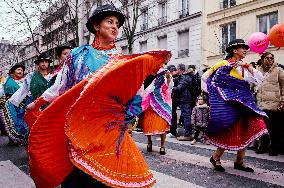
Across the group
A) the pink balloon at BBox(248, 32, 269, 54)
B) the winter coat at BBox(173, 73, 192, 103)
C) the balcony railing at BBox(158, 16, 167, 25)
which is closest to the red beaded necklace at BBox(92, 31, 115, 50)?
the winter coat at BBox(173, 73, 192, 103)

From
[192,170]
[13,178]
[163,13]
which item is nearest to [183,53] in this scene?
[163,13]

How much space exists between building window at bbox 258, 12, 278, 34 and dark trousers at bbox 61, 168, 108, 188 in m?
17.4

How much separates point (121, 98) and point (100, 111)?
0.53 feet

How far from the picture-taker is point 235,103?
197 inches

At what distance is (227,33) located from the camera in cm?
2041

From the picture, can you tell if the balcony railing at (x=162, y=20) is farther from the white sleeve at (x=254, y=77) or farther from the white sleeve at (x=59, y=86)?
the white sleeve at (x=59, y=86)

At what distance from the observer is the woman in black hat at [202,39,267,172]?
4.99 meters

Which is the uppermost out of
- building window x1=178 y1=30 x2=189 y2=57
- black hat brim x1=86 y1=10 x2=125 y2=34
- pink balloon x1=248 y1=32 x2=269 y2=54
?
building window x1=178 y1=30 x2=189 y2=57

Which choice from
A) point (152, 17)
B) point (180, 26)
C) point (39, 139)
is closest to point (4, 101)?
point (39, 139)

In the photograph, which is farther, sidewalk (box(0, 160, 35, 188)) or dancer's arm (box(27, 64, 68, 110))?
sidewalk (box(0, 160, 35, 188))

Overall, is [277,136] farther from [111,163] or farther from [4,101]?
[4,101]

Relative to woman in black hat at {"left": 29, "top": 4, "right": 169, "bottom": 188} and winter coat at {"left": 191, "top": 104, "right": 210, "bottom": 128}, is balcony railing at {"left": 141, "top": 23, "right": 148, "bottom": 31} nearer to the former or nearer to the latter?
winter coat at {"left": 191, "top": 104, "right": 210, "bottom": 128}

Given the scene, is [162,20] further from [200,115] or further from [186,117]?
[200,115]

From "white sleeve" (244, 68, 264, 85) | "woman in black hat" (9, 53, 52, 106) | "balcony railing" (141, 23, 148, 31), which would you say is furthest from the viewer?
"balcony railing" (141, 23, 148, 31)
